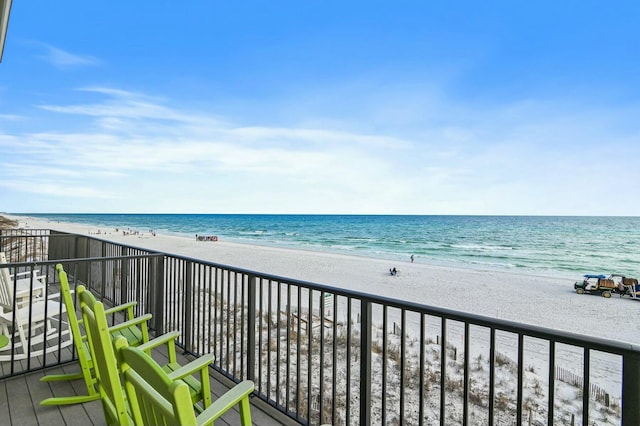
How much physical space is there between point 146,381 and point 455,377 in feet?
16.0

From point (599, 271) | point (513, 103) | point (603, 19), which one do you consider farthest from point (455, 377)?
point (513, 103)

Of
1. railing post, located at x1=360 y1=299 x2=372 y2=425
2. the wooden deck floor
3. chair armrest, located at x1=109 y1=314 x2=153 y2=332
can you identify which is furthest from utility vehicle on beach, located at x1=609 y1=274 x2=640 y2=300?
chair armrest, located at x1=109 y1=314 x2=153 y2=332

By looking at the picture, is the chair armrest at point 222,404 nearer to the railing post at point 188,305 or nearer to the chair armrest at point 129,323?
the chair armrest at point 129,323

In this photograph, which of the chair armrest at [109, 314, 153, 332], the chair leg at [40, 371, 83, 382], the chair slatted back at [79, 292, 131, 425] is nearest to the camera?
the chair slatted back at [79, 292, 131, 425]

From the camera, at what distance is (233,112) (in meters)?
22.2

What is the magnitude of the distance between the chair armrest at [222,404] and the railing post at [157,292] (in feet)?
9.02

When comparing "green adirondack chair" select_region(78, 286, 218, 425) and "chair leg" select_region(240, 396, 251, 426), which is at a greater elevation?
"green adirondack chair" select_region(78, 286, 218, 425)

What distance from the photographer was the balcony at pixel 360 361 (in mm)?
1473

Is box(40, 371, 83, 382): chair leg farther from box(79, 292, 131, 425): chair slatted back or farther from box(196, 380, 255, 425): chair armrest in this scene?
box(196, 380, 255, 425): chair armrest

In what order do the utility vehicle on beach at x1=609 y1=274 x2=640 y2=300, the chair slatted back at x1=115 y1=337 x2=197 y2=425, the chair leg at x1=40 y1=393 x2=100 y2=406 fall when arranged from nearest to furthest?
the chair slatted back at x1=115 y1=337 x2=197 y2=425 → the chair leg at x1=40 y1=393 x2=100 y2=406 → the utility vehicle on beach at x1=609 y1=274 x2=640 y2=300

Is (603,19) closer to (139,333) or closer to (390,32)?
(390,32)

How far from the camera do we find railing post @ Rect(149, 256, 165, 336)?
12.2ft

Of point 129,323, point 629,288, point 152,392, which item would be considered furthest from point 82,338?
point 629,288

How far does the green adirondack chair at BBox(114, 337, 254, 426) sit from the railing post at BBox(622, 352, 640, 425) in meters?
1.23
